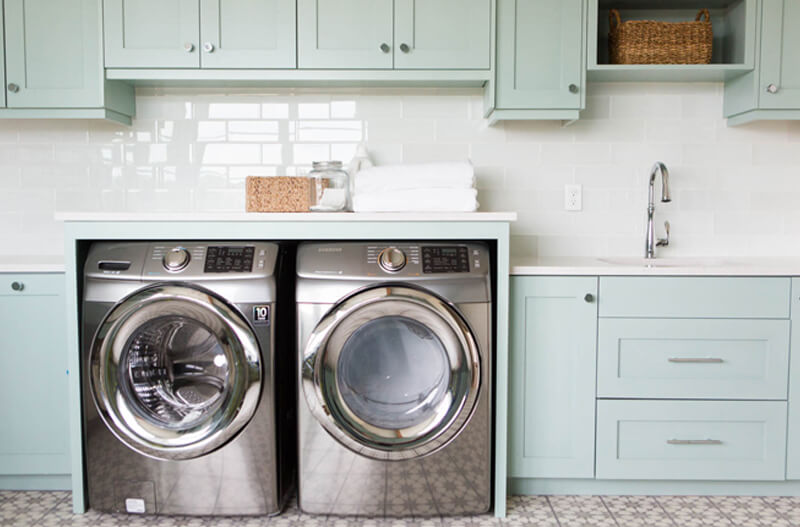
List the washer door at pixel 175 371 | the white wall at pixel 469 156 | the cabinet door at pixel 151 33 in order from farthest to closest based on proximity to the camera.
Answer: the white wall at pixel 469 156
the cabinet door at pixel 151 33
the washer door at pixel 175 371

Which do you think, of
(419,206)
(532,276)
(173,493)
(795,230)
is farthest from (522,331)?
(795,230)

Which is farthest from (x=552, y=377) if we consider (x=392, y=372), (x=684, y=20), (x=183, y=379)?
(x=684, y=20)

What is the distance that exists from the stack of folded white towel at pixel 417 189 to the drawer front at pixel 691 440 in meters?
0.85

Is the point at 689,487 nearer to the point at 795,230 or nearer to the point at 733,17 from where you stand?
the point at 795,230

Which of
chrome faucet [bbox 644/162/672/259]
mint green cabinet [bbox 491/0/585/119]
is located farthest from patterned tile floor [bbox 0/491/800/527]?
mint green cabinet [bbox 491/0/585/119]

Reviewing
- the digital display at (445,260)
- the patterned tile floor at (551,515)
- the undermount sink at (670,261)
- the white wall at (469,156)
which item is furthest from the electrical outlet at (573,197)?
the patterned tile floor at (551,515)

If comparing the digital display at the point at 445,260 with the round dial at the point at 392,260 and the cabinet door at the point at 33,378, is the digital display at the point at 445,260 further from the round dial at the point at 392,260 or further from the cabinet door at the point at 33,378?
the cabinet door at the point at 33,378

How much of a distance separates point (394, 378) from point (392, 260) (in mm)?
375

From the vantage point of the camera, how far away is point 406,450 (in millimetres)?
2199

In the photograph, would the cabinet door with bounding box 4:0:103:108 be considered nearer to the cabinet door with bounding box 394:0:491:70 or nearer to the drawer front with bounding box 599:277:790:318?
the cabinet door with bounding box 394:0:491:70

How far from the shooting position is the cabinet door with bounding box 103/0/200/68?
2.53m

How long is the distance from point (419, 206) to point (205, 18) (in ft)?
3.47

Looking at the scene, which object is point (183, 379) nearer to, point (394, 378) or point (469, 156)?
point (394, 378)

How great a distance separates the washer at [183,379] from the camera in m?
2.13
